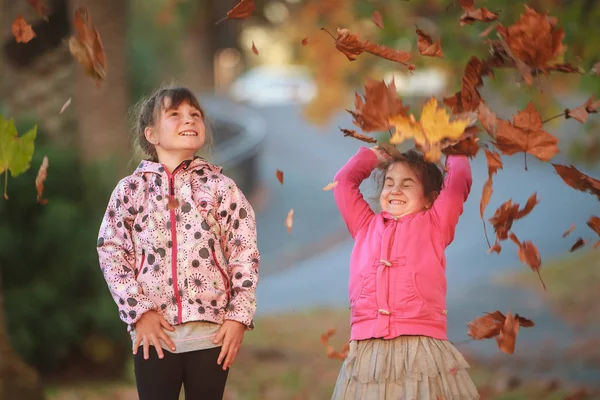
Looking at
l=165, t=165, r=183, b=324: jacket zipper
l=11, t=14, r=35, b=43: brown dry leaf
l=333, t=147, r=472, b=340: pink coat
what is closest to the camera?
l=165, t=165, r=183, b=324: jacket zipper

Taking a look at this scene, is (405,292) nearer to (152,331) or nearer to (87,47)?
(152,331)

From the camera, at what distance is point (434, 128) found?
279 cm

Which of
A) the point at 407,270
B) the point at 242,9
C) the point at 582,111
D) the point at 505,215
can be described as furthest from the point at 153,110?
the point at 582,111

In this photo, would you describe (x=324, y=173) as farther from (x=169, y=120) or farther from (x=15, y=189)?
(x=169, y=120)

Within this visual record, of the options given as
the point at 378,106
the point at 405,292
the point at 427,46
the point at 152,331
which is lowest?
the point at 152,331

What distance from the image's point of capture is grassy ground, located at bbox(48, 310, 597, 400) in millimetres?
6188

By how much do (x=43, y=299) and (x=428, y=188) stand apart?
131 inches

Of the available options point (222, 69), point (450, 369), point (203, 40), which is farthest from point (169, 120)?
point (222, 69)

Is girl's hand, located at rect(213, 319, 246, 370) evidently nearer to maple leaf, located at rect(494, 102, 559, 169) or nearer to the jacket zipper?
the jacket zipper

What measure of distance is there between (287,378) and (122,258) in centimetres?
403

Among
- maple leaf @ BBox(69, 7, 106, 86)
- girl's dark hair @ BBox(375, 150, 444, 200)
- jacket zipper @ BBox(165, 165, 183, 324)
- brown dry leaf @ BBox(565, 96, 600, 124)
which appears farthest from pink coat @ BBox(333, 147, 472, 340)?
maple leaf @ BBox(69, 7, 106, 86)

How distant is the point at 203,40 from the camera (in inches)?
690

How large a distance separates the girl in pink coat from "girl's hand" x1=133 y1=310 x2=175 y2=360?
2.01ft

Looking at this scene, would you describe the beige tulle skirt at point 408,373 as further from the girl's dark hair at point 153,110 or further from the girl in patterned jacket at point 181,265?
the girl's dark hair at point 153,110
